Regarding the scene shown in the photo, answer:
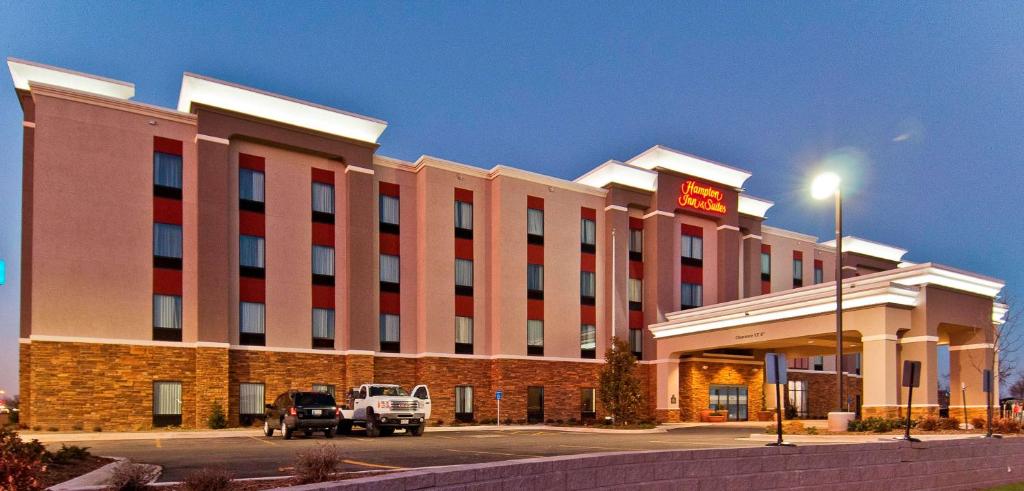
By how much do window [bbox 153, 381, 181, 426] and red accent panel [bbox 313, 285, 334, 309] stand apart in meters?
7.69

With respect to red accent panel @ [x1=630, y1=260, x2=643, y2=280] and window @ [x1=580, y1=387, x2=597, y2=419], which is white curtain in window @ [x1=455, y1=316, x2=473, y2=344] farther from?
red accent panel @ [x1=630, y1=260, x2=643, y2=280]

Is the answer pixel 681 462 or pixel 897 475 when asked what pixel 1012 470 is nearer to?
pixel 897 475

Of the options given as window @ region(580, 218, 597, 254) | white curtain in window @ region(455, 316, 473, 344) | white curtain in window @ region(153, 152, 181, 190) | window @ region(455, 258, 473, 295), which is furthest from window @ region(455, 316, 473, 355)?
white curtain in window @ region(153, 152, 181, 190)

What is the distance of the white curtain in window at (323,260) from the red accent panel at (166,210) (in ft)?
22.6

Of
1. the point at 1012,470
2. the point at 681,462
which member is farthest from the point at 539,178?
the point at 681,462

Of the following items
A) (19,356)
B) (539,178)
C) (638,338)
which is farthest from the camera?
Result: (638,338)

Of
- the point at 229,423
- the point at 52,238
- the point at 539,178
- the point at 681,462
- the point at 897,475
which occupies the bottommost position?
the point at 229,423

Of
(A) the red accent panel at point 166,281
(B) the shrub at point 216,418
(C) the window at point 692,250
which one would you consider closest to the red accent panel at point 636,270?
(C) the window at point 692,250

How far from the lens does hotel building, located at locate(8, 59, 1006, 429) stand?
30.5 meters

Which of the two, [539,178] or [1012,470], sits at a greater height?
[539,178]

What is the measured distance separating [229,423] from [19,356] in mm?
9008

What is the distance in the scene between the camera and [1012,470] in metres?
17.5

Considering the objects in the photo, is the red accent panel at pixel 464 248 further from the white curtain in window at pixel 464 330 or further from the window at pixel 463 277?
the white curtain in window at pixel 464 330

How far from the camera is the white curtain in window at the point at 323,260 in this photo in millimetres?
37000
